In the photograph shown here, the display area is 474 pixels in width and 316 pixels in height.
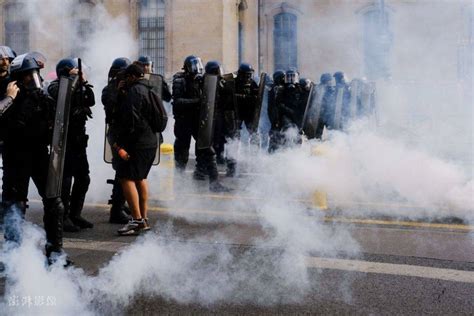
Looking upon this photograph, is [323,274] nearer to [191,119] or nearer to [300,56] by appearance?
[191,119]

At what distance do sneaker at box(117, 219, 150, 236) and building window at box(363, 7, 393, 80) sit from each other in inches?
357

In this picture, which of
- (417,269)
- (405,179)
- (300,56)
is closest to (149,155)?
(417,269)

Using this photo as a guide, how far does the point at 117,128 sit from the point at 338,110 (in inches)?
235

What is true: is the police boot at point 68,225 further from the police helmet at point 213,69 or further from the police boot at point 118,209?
the police helmet at point 213,69

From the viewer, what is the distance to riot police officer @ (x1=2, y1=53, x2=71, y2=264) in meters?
3.81

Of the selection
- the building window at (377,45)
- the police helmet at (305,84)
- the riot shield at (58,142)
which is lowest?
the riot shield at (58,142)

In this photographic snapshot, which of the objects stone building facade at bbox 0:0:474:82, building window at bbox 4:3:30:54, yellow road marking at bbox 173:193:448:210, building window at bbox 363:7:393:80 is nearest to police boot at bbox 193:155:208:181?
yellow road marking at bbox 173:193:448:210

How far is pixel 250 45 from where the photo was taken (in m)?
22.7

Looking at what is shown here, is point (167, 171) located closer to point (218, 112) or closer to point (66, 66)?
point (218, 112)

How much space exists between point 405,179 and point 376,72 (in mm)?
10100

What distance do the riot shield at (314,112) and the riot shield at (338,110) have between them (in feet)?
0.89

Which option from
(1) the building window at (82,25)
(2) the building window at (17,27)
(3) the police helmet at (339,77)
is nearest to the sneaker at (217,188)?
(3) the police helmet at (339,77)

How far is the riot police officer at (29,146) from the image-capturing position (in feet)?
12.5

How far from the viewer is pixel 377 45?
17469mm
